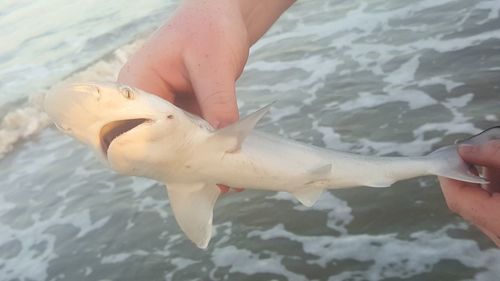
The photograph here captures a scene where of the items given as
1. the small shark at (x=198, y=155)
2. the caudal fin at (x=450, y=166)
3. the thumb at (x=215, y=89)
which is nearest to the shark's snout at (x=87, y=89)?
the small shark at (x=198, y=155)

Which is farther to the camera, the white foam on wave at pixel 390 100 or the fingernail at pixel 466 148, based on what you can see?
the white foam on wave at pixel 390 100

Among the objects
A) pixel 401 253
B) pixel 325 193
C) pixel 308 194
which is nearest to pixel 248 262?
pixel 325 193

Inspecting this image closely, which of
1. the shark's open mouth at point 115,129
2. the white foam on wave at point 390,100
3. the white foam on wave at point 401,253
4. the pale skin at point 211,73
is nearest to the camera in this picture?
the shark's open mouth at point 115,129

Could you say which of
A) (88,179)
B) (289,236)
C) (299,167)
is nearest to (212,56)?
(299,167)

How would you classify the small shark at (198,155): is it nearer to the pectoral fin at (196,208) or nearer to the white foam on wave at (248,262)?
the pectoral fin at (196,208)

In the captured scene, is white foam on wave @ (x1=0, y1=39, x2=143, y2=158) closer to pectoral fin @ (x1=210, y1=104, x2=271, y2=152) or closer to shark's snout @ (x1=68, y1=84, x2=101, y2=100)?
pectoral fin @ (x1=210, y1=104, x2=271, y2=152)

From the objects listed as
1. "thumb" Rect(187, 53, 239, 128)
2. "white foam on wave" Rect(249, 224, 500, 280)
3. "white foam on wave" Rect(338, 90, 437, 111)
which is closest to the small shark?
"thumb" Rect(187, 53, 239, 128)

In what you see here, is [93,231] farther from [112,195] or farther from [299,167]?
[299,167]
